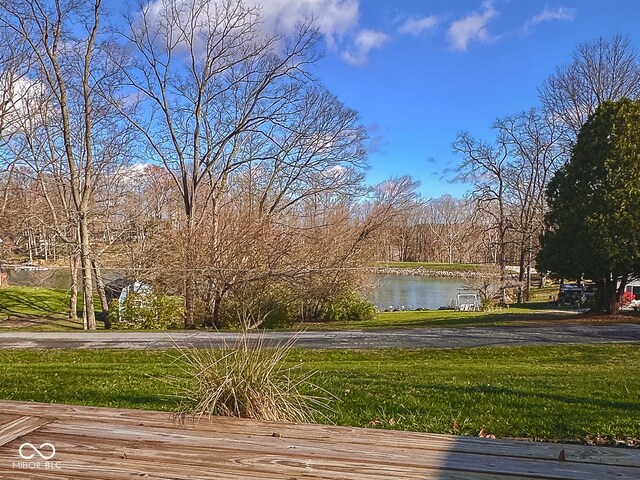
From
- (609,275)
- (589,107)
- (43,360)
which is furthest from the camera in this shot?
(589,107)

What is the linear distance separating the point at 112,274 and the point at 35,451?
23162mm

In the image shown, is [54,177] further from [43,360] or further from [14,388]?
[14,388]

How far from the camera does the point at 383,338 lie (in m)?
13.9

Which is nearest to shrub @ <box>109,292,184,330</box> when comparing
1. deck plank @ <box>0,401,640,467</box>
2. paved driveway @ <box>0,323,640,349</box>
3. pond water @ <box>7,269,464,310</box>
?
pond water @ <box>7,269,464,310</box>

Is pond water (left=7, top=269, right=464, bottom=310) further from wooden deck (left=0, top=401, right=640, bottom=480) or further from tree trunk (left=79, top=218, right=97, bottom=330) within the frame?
wooden deck (left=0, top=401, right=640, bottom=480)

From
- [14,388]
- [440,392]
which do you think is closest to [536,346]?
[440,392]

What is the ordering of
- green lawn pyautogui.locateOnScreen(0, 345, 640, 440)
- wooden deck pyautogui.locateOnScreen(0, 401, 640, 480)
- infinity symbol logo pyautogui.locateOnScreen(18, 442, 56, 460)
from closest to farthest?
wooden deck pyautogui.locateOnScreen(0, 401, 640, 480) → infinity symbol logo pyautogui.locateOnScreen(18, 442, 56, 460) → green lawn pyautogui.locateOnScreen(0, 345, 640, 440)

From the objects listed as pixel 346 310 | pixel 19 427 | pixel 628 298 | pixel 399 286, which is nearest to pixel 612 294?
pixel 628 298

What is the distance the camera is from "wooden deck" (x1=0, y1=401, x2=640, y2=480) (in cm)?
189

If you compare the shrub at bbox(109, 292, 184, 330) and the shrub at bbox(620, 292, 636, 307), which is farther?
the shrub at bbox(620, 292, 636, 307)

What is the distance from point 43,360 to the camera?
33.3 feet

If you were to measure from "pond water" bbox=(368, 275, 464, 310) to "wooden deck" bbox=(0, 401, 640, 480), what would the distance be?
22.4 metres

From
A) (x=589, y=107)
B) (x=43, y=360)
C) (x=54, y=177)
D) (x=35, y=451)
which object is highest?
(x=589, y=107)

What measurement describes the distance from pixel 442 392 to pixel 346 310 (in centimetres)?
1715
